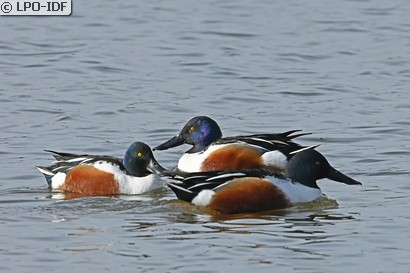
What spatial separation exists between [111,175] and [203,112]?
12.2 ft

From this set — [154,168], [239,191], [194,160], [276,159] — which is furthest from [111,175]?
[276,159]

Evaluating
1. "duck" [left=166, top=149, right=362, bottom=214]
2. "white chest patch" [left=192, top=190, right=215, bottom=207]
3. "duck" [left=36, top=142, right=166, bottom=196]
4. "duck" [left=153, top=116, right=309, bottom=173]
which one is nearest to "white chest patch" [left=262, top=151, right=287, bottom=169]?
"duck" [left=153, top=116, right=309, bottom=173]

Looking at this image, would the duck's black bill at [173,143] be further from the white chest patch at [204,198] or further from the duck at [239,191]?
the white chest patch at [204,198]

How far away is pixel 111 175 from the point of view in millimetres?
12773

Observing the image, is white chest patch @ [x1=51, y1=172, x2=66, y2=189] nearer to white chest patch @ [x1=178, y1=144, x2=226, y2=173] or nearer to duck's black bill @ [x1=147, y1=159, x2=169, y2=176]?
duck's black bill @ [x1=147, y1=159, x2=169, y2=176]

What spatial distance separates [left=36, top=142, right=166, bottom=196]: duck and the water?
0.57 feet

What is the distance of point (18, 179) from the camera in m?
13.0

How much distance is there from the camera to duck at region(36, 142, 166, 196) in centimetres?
1276

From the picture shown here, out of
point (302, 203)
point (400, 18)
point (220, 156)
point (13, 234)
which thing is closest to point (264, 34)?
point (400, 18)

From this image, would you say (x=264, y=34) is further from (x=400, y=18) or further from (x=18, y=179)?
(x=18, y=179)

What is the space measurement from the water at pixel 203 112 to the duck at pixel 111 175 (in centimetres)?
17

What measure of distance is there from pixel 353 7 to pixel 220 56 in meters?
4.39

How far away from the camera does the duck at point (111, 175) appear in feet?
41.9

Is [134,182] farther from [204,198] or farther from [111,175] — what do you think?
[204,198]
